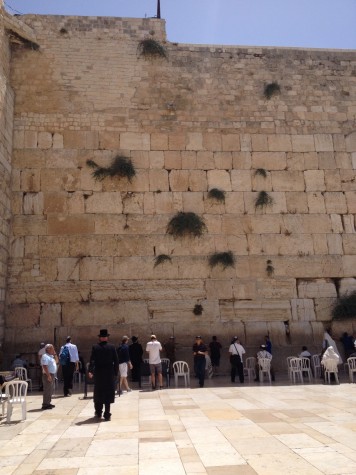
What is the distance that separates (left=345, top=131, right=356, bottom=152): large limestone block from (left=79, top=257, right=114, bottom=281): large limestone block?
782cm

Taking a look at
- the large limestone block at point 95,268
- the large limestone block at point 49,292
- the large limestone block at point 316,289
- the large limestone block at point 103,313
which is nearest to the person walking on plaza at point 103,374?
the large limestone block at point 103,313

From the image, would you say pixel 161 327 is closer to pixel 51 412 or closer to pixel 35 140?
pixel 51 412

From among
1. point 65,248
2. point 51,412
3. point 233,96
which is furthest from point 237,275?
point 51,412

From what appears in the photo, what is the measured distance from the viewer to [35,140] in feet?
39.1

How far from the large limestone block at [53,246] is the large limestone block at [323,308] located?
6.87 meters

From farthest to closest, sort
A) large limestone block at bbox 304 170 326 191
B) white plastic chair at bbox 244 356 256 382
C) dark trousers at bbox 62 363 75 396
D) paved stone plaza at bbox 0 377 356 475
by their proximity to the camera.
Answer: large limestone block at bbox 304 170 326 191 < white plastic chair at bbox 244 356 256 382 < dark trousers at bbox 62 363 75 396 < paved stone plaza at bbox 0 377 356 475

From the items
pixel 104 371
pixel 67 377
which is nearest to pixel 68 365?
pixel 67 377

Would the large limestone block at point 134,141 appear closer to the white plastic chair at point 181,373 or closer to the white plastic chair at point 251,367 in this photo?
the white plastic chair at point 181,373

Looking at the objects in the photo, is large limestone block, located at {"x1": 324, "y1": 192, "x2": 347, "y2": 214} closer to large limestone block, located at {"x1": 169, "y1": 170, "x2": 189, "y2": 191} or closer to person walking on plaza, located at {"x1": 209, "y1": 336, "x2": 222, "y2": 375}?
large limestone block, located at {"x1": 169, "y1": 170, "x2": 189, "y2": 191}

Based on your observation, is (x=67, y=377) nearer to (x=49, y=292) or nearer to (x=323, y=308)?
(x=49, y=292)

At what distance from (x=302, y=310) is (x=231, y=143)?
16.8 feet

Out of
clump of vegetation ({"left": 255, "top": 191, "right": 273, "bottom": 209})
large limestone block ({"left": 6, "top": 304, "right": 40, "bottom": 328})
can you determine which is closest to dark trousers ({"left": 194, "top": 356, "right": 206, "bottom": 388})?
large limestone block ({"left": 6, "top": 304, "right": 40, "bottom": 328})

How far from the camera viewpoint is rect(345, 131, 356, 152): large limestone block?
13.0 m

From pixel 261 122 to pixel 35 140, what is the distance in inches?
257
